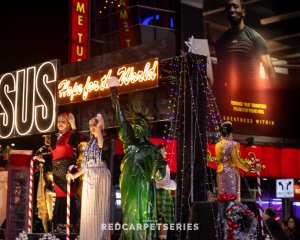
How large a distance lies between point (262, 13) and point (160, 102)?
1166 cm

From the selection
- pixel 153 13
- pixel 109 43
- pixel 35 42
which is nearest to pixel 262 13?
pixel 153 13

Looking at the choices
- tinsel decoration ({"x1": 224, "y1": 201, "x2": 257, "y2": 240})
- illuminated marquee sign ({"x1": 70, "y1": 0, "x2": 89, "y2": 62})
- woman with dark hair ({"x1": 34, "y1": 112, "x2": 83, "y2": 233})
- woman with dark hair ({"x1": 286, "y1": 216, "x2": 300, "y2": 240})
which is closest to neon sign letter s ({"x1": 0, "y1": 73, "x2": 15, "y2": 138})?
woman with dark hair ({"x1": 34, "y1": 112, "x2": 83, "y2": 233})

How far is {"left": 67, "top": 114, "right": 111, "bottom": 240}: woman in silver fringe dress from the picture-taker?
9023 millimetres

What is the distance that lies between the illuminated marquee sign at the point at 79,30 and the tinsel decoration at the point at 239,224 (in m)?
14.8

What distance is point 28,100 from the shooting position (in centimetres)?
1420

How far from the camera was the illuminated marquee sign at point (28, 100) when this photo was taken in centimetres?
1369

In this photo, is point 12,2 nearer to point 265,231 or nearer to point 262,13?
point 262,13

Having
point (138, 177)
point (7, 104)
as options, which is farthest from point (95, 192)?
point (7, 104)

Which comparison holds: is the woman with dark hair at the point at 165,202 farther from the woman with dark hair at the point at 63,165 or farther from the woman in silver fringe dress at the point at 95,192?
the woman with dark hair at the point at 63,165

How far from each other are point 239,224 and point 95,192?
209 centimetres

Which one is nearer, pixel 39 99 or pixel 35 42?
pixel 39 99

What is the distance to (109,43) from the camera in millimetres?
24359

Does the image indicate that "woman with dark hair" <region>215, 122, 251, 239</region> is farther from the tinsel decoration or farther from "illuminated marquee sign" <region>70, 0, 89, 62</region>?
"illuminated marquee sign" <region>70, 0, 89, 62</region>

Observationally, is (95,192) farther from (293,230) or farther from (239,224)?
(293,230)
